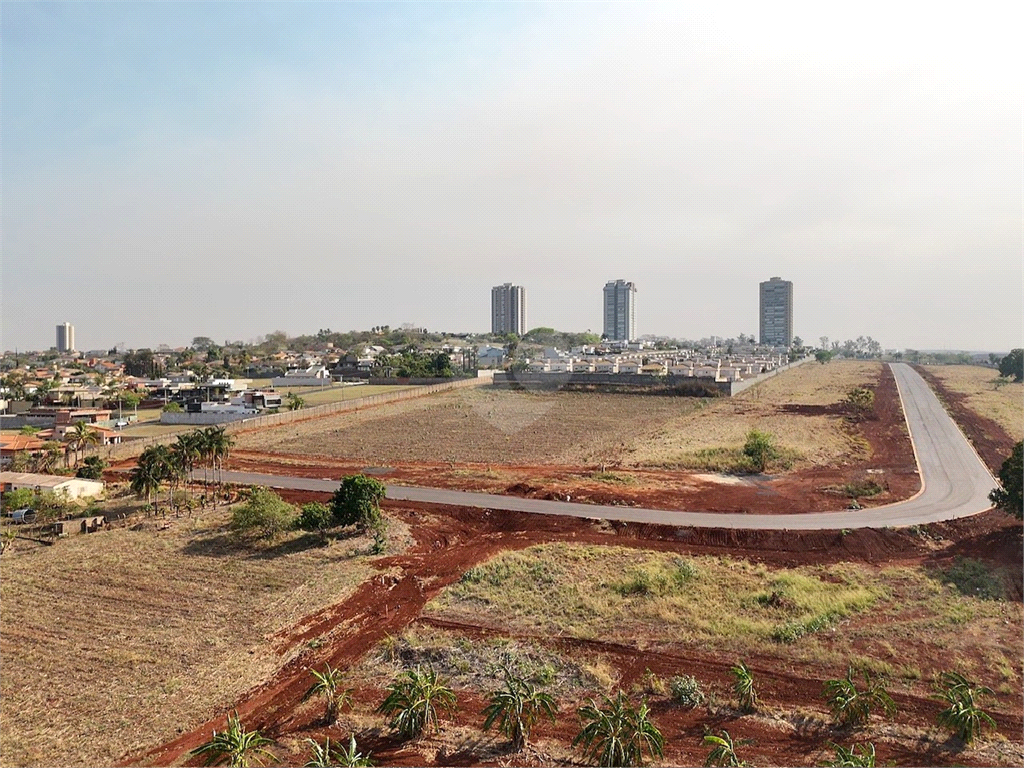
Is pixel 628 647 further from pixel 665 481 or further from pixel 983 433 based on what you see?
pixel 983 433

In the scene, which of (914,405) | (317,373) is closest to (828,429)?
(914,405)

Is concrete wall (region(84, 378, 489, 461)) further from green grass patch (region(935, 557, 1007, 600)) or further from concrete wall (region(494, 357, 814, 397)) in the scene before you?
green grass patch (region(935, 557, 1007, 600))

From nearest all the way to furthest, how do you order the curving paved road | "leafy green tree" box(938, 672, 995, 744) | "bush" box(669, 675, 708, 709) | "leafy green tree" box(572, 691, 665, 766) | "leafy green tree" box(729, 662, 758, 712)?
"leafy green tree" box(572, 691, 665, 766) < "leafy green tree" box(938, 672, 995, 744) < "leafy green tree" box(729, 662, 758, 712) < "bush" box(669, 675, 708, 709) < the curving paved road

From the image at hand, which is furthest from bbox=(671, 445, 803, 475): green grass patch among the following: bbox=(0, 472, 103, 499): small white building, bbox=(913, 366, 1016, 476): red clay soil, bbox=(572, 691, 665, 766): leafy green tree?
bbox=(0, 472, 103, 499): small white building

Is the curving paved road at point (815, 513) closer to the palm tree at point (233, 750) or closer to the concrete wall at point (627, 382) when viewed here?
the palm tree at point (233, 750)

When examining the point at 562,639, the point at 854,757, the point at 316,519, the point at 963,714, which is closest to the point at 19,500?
the point at 316,519

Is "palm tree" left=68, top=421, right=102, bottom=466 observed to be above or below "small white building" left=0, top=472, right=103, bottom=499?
above
